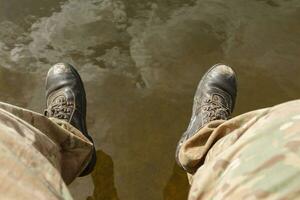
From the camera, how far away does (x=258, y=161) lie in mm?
813

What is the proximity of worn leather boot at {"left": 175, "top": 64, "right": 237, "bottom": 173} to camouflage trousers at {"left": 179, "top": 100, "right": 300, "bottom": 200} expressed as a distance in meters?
0.41

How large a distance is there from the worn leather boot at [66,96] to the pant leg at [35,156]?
188mm

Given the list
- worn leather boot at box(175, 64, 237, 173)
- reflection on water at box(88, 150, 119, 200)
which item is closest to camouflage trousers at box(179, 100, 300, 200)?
worn leather boot at box(175, 64, 237, 173)

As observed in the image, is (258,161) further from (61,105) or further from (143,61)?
(143,61)

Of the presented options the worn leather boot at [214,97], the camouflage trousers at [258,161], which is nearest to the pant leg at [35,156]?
the camouflage trousers at [258,161]

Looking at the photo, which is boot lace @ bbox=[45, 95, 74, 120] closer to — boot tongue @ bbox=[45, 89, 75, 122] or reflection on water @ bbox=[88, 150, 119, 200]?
boot tongue @ bbox=[45, 89, 75, 122]

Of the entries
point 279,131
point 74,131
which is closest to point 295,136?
point 279,131

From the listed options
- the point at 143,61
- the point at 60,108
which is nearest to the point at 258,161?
the point at 60,108

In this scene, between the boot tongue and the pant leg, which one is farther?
the boot tongue

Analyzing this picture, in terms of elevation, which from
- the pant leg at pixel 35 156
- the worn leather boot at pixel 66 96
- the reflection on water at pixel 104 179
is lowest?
the reflection on water at pixel 104 179

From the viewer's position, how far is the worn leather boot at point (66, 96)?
1462 mm

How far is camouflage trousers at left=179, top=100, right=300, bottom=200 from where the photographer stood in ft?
2.48

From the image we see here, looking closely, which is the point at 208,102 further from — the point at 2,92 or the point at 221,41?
the point at 2,92

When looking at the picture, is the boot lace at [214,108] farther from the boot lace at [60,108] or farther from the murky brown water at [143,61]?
the boot lace at [60,108]
